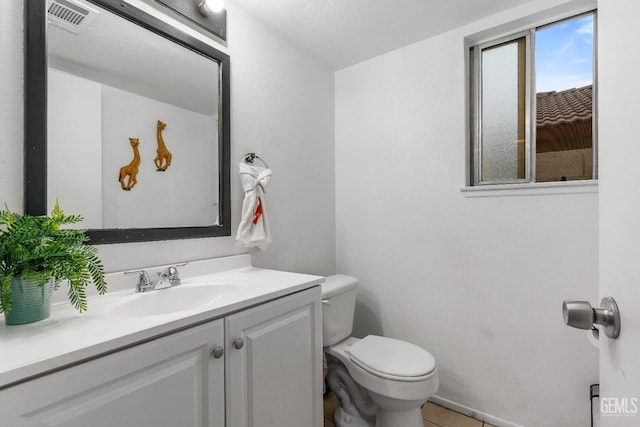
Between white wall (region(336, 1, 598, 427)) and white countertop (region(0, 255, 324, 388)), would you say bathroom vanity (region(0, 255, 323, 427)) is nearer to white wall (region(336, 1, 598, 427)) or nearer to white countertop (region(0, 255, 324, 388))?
white countertop (region(0, 255, 324, 388))

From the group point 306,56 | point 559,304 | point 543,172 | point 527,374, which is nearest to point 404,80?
point 306,56

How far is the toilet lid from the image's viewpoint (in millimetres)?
1393

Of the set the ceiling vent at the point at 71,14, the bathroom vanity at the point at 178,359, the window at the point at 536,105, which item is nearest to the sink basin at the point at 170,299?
the bathroom vanity at the point at 178,359

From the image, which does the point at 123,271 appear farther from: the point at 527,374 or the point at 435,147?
the point at 527,374

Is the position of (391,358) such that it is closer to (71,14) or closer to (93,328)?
(93,328)

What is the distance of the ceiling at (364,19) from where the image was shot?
5.19ft

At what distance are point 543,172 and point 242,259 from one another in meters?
1.65

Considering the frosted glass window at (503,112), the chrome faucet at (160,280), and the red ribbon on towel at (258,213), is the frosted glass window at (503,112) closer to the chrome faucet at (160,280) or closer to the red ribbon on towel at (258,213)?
the red ribbon on towel at (258,213)

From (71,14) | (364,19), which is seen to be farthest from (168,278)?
(364,19)

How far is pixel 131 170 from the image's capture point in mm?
1238

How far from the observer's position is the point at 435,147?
1.86m

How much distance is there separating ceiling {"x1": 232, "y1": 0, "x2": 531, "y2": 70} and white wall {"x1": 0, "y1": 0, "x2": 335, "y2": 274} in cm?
11

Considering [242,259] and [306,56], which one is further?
[306,56]

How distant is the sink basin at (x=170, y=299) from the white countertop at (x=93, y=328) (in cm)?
3
